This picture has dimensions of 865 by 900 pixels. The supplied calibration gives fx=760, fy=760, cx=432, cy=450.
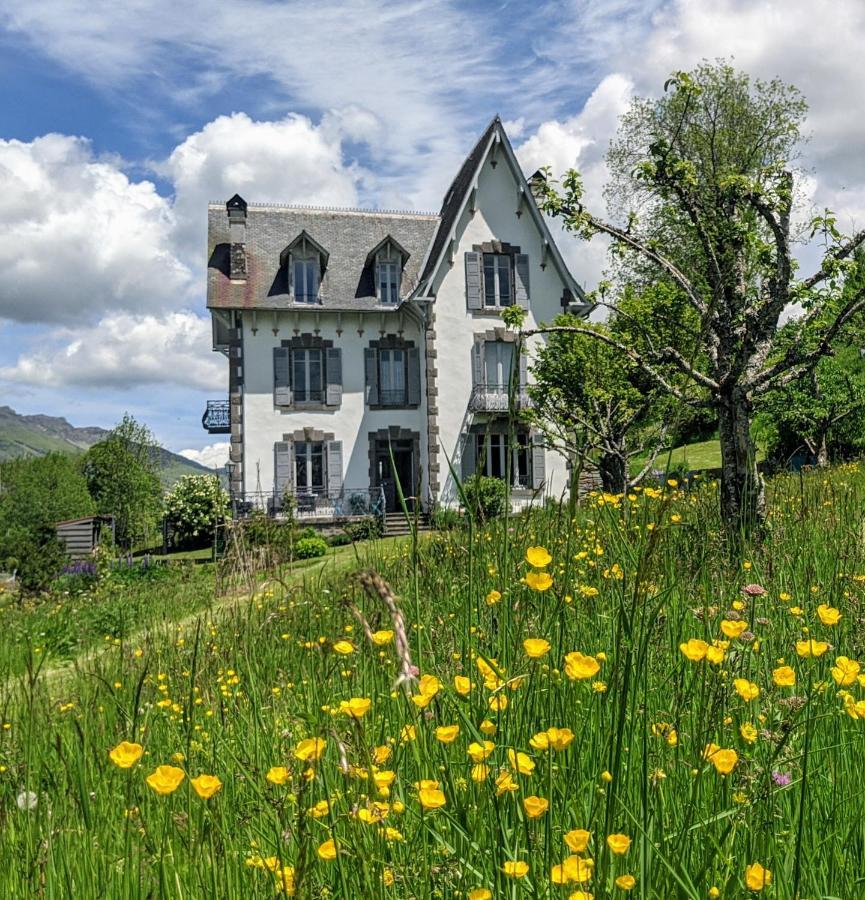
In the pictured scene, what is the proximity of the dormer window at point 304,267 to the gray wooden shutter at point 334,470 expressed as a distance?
5152 mm

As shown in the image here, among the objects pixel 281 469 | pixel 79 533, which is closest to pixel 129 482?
pixel 79 533

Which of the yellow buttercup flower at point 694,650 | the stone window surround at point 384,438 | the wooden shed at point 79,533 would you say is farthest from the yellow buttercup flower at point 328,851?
the wooden shed at point 79,533

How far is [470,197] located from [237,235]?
8190 millimetres

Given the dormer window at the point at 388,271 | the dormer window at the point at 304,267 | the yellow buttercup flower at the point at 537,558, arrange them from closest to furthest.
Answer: the yellow buttercup flower at the point at 537,558 → the dormer window at the point at 304,267 → the dormer window at the point at 388,271

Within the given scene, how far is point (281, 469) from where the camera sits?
2578cm

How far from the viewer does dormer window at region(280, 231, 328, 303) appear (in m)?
26.2

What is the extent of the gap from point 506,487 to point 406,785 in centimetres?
91

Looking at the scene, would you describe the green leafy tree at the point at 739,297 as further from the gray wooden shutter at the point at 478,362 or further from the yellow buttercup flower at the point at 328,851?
the gray wooden shutter at the point at 478,362

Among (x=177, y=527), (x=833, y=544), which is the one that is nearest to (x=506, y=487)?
(x=833, y=544)

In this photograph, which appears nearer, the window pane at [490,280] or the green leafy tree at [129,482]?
the window pane at [490,280]

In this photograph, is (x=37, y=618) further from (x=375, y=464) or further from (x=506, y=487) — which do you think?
(x=375, y=464)

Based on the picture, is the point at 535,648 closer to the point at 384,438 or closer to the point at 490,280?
the point at 384,438

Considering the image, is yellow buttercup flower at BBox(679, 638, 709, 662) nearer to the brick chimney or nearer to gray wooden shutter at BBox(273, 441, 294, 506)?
gray wooden shutter at BBox(273, 441, 294, 506)

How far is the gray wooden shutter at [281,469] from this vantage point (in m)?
25.5
